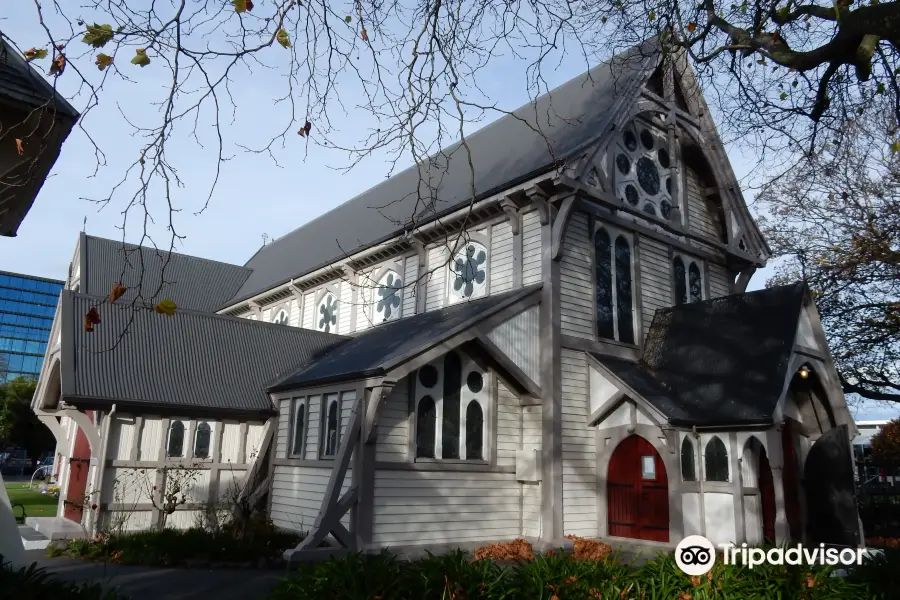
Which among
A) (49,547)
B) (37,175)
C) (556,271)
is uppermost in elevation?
(556,271)

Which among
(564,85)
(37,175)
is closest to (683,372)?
(564,85)

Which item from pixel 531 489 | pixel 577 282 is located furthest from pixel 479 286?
pixel 531 489

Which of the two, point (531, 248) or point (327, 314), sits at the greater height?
point (531, 248)

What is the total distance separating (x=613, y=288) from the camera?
664 inches

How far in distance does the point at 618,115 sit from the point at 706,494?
8.68 metres

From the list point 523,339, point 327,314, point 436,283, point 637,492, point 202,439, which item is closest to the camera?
point 637,492

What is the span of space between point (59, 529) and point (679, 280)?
15.8 meters

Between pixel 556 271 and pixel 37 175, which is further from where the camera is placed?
pixel 556 271

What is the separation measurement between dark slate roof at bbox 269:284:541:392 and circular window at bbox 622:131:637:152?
5136 millimetres

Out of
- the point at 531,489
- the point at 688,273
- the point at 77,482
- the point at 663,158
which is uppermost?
the point at 663,158

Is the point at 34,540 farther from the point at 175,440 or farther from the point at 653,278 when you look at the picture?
the point at 653,278

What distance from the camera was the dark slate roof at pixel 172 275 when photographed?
29.8 metres

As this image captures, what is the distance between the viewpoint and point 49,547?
14.0m

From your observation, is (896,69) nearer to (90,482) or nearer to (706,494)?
(706,494)
